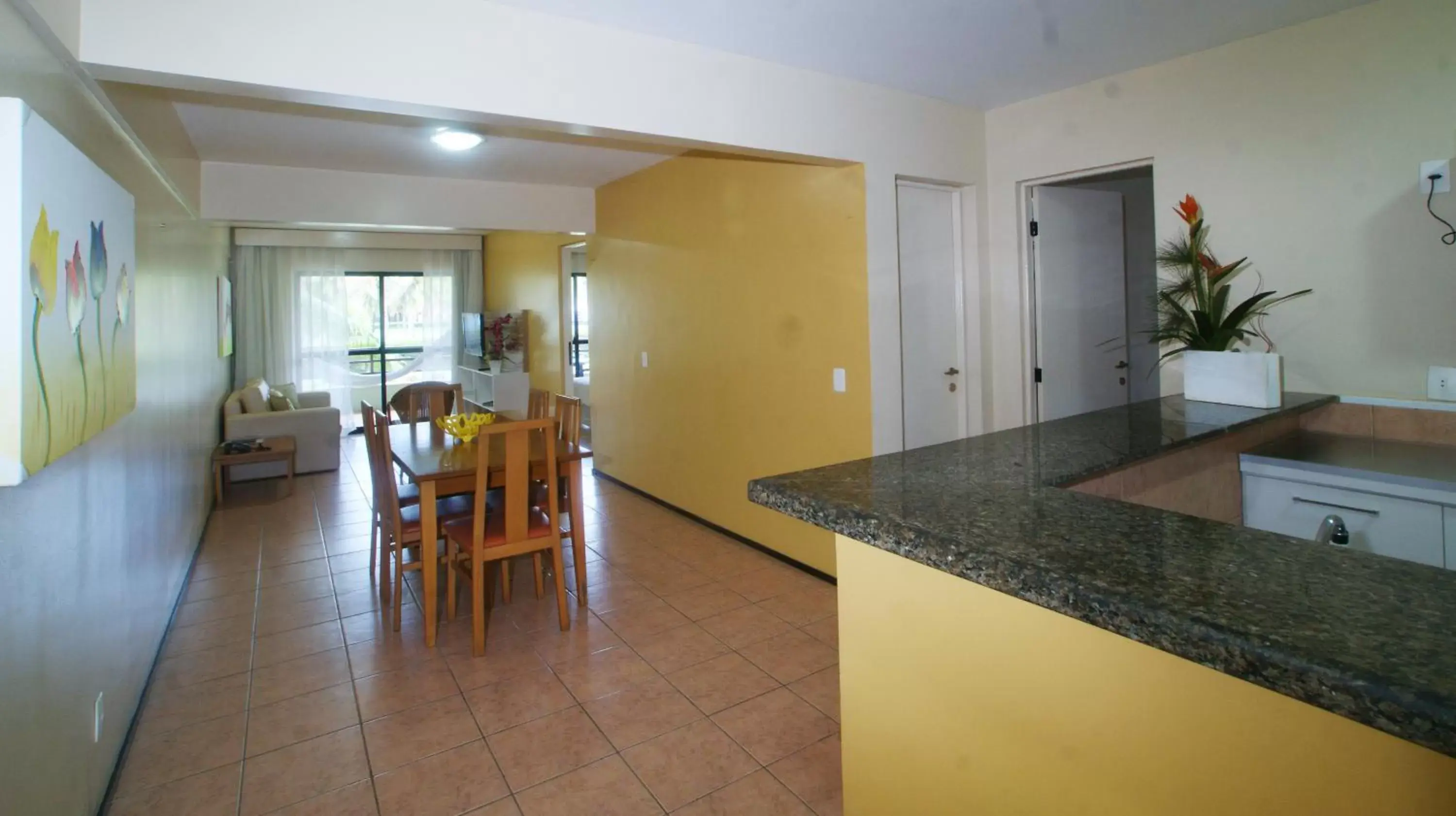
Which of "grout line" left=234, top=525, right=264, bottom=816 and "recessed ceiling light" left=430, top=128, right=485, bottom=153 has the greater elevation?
"recessed ceiling light" left=430, top=128, right=485, bottom=153

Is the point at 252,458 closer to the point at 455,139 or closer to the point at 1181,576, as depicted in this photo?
the point at 455,139

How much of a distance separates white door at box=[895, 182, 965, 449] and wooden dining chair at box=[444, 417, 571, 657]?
5.83 feet

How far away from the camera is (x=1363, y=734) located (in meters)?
0.65

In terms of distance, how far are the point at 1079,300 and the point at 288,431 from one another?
6347 mm

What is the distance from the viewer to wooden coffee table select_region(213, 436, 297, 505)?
5.52m

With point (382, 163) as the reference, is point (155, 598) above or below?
below

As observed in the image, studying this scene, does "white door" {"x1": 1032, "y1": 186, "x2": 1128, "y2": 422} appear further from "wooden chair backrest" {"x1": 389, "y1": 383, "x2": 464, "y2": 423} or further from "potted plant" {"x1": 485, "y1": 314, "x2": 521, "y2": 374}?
"potted plant" {"x1": 485, "y1": 314, "x2": 521, "y2": 374}

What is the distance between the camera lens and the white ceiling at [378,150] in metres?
3.68

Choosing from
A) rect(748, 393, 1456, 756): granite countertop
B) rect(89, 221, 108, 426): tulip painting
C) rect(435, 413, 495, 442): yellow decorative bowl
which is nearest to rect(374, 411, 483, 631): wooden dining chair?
rect(435, 413, 495, 442): yellow decorative bowl

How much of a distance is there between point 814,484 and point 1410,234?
8.89ft

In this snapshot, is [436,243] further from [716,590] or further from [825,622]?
[825,622]

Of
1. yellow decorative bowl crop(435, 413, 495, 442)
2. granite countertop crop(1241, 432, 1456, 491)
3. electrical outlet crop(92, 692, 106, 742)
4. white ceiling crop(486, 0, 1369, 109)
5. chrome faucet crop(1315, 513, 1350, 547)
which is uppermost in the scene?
white ceiling crop(486, 0, 1369, 109)

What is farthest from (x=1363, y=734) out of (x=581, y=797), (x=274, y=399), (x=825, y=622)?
(x=274, y=399)

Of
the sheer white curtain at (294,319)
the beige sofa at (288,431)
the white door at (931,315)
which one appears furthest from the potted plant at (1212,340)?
the sheer white curtain at (294,319)
